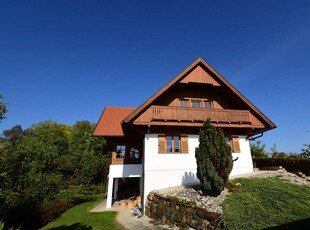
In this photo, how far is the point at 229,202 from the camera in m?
7.50

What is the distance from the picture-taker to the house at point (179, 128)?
40.7 ft

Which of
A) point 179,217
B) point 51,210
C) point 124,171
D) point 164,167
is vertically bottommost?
point 51,210

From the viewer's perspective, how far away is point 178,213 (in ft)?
28.3

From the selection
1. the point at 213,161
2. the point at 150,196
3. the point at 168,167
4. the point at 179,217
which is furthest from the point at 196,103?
the point at 179,217

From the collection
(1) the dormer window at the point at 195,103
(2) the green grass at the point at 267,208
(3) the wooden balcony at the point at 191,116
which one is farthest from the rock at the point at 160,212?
(1) the dormer window at the point at 195,103

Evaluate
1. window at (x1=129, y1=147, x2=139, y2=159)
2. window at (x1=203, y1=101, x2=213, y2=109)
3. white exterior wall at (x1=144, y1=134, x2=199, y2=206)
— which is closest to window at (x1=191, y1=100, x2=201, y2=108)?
window at (x1=203, y1=101, x2=213, y2=109)

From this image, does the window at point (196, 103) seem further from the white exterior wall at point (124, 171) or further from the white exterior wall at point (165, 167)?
the white exterior wall at point (124, 171)

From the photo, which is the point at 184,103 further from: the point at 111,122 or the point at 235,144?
the point at 111,122

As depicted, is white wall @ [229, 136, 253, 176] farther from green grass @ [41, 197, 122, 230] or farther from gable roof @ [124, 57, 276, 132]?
green grass @ [41, 197, 122, 230]

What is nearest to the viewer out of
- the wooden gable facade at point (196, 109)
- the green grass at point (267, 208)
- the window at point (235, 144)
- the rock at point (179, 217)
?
the green grass at point (267, 208)

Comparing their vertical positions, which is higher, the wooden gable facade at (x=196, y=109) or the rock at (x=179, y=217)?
the wooden gable facade at (x=196, y=109)

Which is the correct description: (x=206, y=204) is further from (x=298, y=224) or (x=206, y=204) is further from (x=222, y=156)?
(x=298, y=224)

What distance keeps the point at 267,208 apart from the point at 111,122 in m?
13.8

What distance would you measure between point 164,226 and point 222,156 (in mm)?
4563
